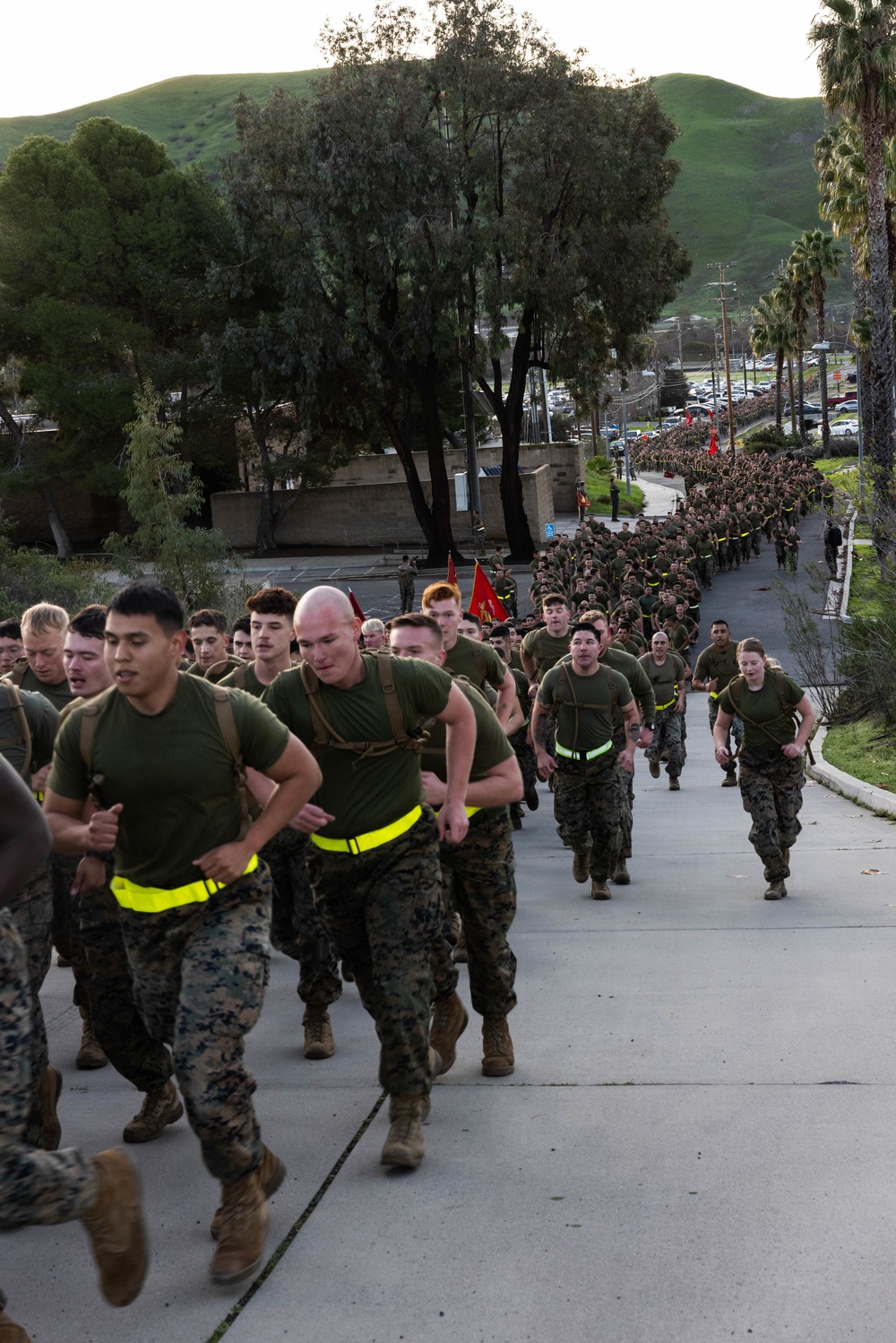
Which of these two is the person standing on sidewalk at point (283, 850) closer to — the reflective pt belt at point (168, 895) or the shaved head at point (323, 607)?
the shaved head at point (323, 607)

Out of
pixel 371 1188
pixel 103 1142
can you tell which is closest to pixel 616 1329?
pixel 371 1188

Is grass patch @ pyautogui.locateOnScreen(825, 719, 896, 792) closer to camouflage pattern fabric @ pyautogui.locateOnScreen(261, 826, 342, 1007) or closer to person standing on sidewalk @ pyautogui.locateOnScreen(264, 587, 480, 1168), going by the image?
camouflage pattern fabric @ pyautogui.locateOnScreen(261, 826, 342, 1007)

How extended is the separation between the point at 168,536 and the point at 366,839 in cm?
2500

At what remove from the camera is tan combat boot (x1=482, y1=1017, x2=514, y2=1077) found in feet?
18.8

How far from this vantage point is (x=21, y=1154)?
3.35 metres

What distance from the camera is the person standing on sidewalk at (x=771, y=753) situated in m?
9.51

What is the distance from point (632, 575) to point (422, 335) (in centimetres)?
1540

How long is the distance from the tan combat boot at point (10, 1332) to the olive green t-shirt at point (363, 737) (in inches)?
72.4

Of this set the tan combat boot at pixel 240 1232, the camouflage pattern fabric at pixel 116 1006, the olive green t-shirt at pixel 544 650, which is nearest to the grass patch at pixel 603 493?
the olive green t-shirt at pixel 544 650

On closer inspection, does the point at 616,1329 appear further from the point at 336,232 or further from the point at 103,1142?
the point at 336,232

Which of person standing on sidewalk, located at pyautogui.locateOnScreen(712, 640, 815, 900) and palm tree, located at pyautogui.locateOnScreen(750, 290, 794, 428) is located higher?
palm tree, located at pyautogui.locateOnScreen(750, 290, 794, 428)

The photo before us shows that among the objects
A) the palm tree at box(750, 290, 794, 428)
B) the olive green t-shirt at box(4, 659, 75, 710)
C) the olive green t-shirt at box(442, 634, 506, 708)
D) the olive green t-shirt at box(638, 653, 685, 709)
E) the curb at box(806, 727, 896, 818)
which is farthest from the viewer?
the palm tree at box(750, 290, 794, 428)

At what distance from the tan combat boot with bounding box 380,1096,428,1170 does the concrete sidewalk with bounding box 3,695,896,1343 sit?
0.20 ft

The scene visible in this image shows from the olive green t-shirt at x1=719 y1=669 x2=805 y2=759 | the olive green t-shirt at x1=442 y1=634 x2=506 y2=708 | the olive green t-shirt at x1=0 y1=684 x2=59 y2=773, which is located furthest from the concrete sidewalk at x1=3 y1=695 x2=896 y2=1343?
the olive green t-shirt at x1=719 y1=669 x2=805 y2=759
